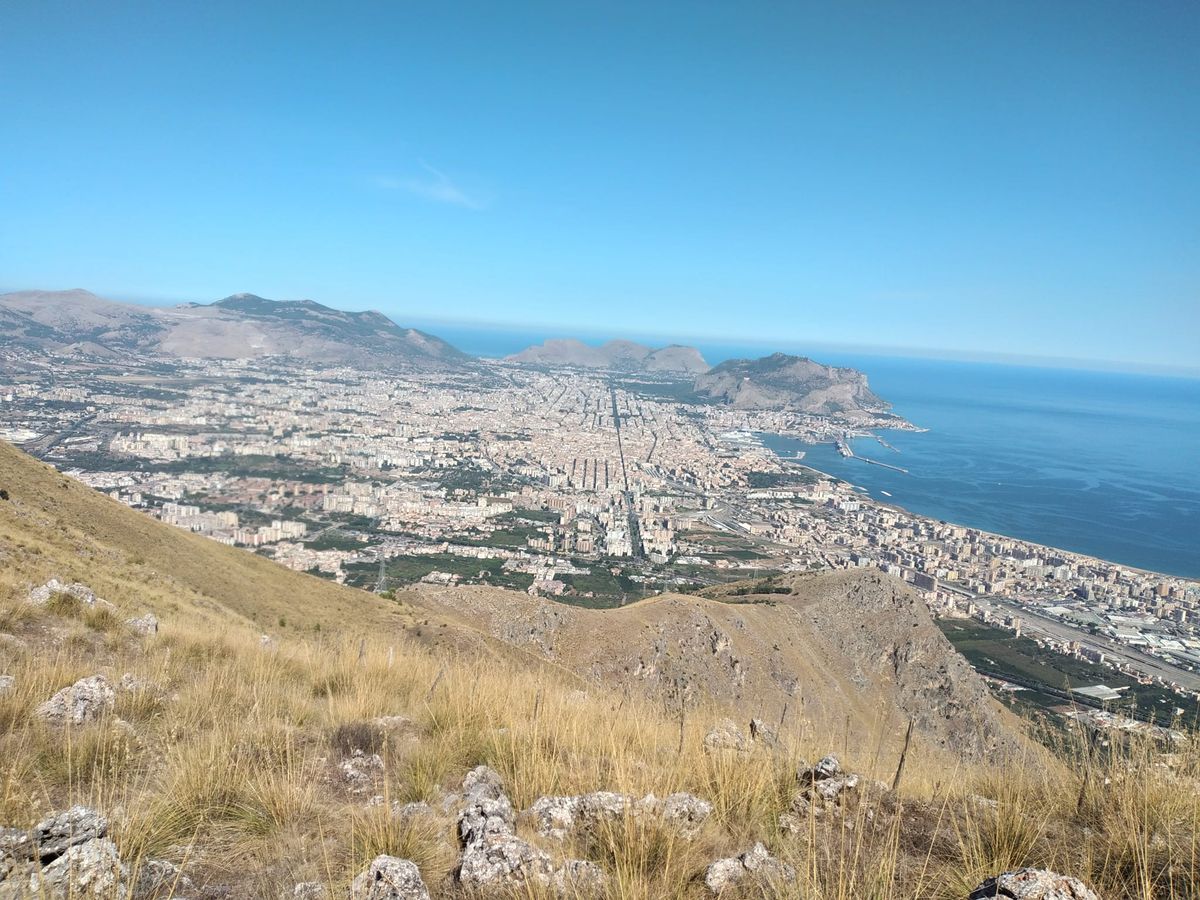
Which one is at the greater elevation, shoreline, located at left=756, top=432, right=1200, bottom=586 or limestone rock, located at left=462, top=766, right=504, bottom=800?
limestone rock, located at left=462, top=766, right=504, bottom=800

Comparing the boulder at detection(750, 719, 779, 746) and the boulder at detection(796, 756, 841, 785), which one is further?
the boulder at detection(750, 719, 779, 746)

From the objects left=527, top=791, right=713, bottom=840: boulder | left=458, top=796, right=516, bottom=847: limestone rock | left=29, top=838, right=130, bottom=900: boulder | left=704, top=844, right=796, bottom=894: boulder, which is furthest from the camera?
left=527, top=791, right=713, bottom=840: boulder

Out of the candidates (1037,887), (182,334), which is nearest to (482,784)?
(1037,887)

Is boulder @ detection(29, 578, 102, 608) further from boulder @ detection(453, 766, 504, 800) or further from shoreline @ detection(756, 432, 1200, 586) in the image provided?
shoreline @ detection(756, 432, 1200, 586)

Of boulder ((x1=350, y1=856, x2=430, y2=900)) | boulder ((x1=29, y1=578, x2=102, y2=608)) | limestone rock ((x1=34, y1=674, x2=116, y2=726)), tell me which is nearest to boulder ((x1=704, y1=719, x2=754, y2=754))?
boulder ((x1=350, y1=856, x2=430, y2=900))

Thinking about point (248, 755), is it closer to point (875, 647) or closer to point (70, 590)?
point (70, 590)

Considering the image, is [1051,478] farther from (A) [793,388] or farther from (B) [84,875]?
(B) [84,875]

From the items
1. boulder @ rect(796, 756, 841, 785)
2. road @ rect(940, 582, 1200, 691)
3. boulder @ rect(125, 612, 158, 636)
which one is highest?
boulder @ rect(796, 756, 841, 785)

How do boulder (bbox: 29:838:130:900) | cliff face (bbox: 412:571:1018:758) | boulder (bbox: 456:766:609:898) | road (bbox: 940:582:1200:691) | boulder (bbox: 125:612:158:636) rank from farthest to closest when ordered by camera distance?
road (bbox: 940:582:1200:691)
cliff face (bbox: 412:571:1018:758)
boulder (bbox: 125:612:158:636)
boulder (bbox: 456:766:609:898)
boulder (bbox: 29:838:130:900)
